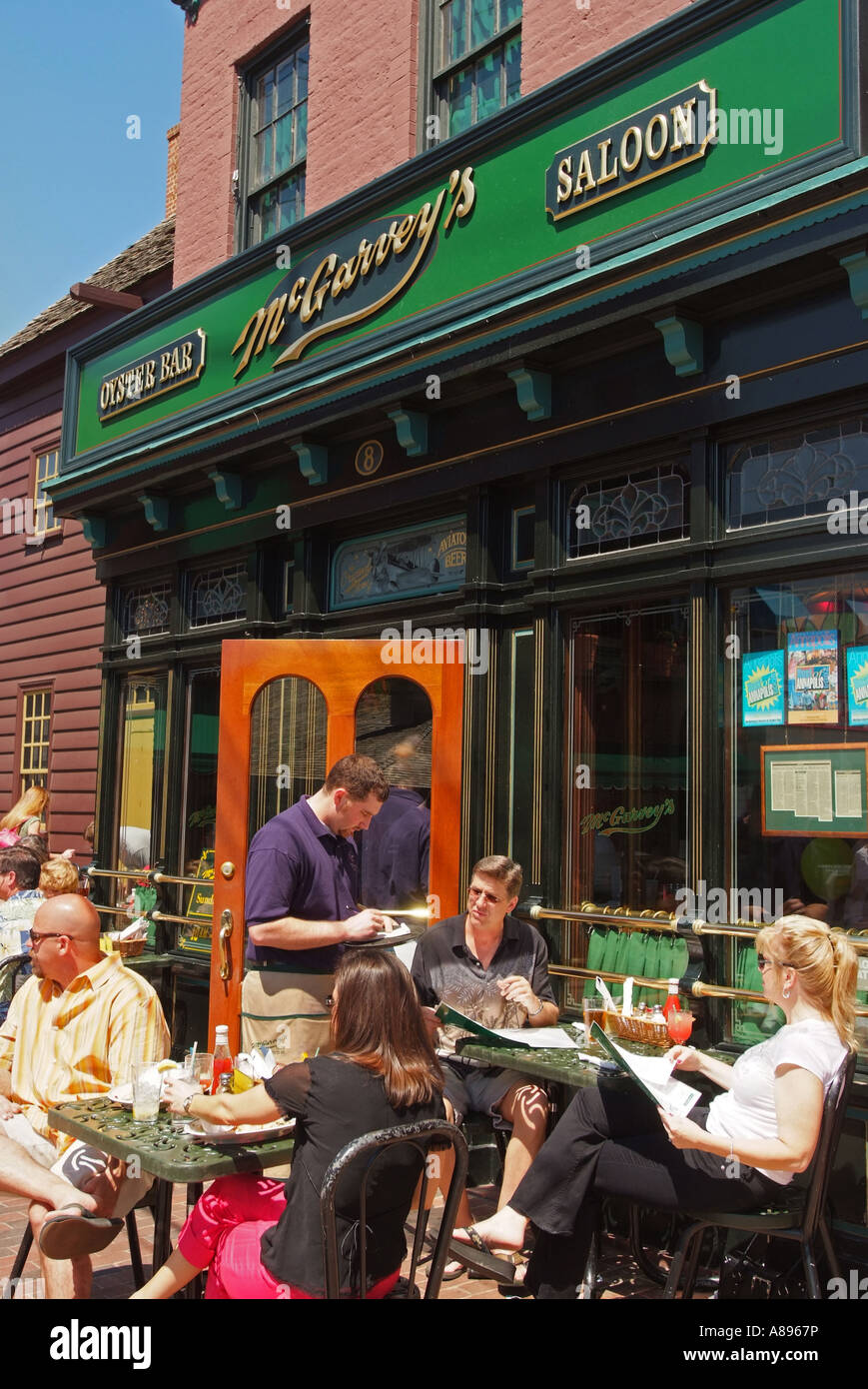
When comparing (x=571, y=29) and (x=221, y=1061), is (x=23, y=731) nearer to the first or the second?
(x=571, y=29)

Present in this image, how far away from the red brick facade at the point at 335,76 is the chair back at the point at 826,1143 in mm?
5609

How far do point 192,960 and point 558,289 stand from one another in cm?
519

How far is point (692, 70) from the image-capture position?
5461 mm

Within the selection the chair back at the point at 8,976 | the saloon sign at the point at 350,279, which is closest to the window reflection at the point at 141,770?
the saloon sign at the point at 350,279

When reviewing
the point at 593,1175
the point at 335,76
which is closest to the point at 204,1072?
the point at 593,1175

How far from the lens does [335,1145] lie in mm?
3291

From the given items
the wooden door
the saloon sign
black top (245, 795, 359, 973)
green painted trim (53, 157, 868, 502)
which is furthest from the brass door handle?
the saloon sign

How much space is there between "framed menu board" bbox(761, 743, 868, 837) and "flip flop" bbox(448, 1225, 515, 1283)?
2.01 m

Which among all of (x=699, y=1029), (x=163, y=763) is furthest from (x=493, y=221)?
(x=163, y=763)

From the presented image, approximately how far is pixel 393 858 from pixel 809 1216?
3.14m

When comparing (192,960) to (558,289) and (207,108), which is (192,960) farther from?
(207,108)

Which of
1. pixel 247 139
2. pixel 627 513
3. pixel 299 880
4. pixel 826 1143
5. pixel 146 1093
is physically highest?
pixel 247 139

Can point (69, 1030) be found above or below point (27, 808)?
below

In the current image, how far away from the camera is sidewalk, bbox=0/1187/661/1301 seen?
471 cm
